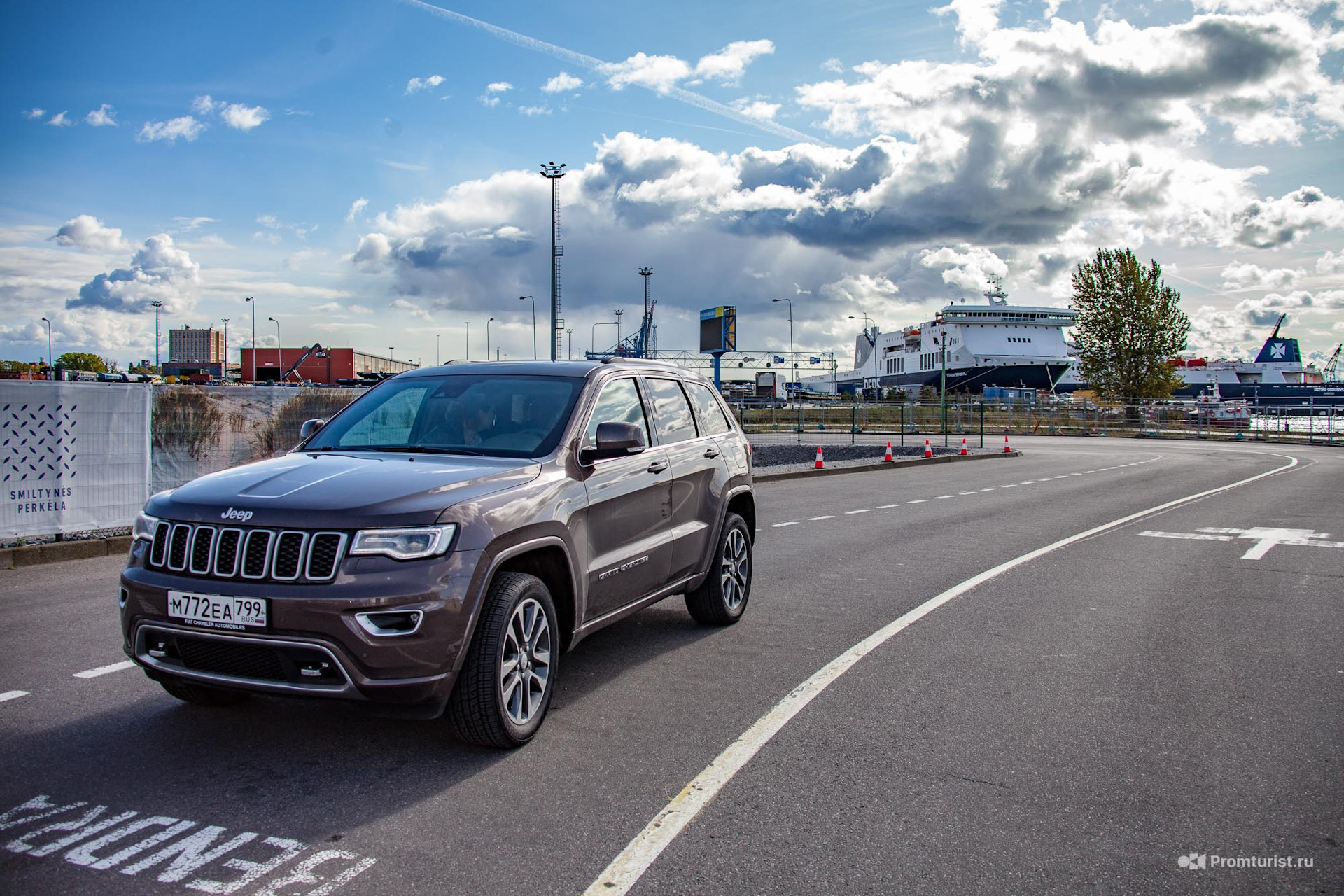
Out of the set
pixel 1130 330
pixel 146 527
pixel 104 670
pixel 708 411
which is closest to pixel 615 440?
pixel 146 527

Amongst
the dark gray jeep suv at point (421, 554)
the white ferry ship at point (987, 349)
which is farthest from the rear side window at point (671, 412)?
the white ferry ship at point (987, 349)

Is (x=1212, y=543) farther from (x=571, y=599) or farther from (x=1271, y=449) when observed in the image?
(x=1271, y=449)

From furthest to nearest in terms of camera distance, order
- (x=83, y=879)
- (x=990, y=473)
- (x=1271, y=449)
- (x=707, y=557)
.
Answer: (x=1271, y=449) < (x=990, y=473) < (x=707, y=557) < (x=83, y=879)

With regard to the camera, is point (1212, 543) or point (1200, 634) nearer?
point (1200, 634)

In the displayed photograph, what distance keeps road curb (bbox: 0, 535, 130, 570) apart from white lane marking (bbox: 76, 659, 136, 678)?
4.63 m

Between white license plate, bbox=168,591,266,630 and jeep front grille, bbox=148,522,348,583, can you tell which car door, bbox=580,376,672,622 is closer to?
jeep front grille, bbox=148,522,348,583

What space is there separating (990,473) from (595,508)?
63.3 ft

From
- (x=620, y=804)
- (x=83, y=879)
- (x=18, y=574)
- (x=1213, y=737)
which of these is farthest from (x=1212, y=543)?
(x=18, y=574)

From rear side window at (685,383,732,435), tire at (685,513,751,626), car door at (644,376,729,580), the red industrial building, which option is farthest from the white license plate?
the red industrial building

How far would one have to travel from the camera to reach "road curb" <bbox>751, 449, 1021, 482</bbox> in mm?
20547

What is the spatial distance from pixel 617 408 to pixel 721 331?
76470 millimetres

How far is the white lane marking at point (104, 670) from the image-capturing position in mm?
5398

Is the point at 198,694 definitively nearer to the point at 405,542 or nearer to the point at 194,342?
the point at 405,542

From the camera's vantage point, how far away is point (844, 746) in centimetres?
433
